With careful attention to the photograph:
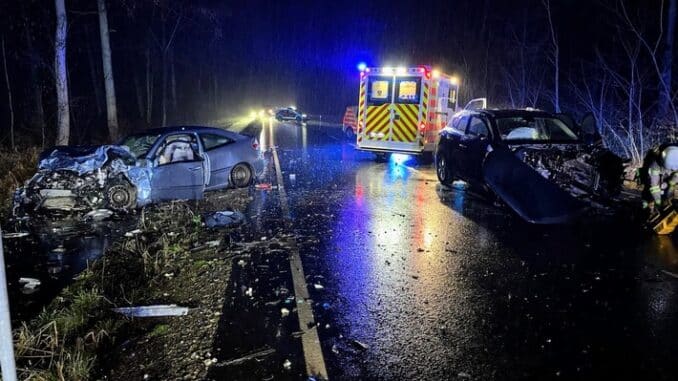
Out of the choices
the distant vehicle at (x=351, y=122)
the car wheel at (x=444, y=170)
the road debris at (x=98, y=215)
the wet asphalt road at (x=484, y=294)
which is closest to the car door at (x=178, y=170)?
the road debris at (x=98, y=215)

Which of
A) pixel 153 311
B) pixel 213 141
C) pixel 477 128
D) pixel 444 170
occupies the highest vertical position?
pixel 477 128

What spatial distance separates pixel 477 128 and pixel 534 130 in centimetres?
111

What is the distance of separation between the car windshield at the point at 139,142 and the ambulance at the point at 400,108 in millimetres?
7566

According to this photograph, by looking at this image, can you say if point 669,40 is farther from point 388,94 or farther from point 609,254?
point 609,254

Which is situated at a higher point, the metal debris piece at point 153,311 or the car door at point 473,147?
the car door at point 473,147

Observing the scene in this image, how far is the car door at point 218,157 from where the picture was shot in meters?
9.37

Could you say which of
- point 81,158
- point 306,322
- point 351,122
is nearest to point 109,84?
point 81,158

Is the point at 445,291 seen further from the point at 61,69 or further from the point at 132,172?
the point at 61,69

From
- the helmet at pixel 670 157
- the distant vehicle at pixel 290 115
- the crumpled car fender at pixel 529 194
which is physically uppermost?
the helmet at pixel 670 157

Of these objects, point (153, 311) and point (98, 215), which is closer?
point (153, 311)

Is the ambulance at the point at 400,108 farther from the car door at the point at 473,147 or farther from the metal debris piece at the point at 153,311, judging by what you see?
the metal debris piece at the point at 153,311

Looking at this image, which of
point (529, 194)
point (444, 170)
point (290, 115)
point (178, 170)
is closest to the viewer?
point (529, 194)

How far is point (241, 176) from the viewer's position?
10281mm

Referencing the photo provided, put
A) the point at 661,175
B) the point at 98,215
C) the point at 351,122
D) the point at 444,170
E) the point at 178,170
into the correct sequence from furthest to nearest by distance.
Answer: the point at 351,122 < the point at 444,170 < the point at 178,170 < the point at 98,215 < the point at 661,175
